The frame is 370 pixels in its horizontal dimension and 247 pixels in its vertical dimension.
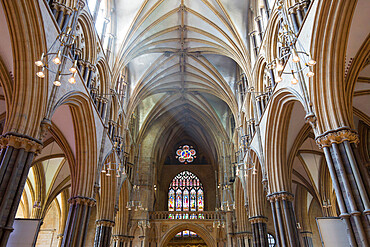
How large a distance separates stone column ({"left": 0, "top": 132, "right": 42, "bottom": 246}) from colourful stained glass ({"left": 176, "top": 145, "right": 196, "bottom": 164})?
22944 millimetres

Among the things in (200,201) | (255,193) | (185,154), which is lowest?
(255,193)

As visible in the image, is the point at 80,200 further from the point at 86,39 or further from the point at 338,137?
the point at 338,137

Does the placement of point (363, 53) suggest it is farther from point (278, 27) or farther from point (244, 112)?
point (244, 112)

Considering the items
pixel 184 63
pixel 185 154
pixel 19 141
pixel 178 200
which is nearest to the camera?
pixel 19 141

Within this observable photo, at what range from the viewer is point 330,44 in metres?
8.44

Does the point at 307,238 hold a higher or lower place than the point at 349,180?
higher

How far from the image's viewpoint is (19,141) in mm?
7703

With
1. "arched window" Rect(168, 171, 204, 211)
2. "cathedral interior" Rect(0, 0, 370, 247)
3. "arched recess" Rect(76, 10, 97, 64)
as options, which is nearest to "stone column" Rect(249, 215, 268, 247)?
"cathedral interior" Rect(0, 0, 370, 247)

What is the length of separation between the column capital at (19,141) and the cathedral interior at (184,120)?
3 centimetres

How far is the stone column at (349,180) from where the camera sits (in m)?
6.79

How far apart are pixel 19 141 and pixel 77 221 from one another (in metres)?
5.13

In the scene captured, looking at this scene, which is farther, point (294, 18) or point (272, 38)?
point (272, 38)

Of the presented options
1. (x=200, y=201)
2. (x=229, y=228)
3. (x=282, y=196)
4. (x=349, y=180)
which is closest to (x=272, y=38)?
(x=282, y=196)

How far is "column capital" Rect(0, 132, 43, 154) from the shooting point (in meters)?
7.60
